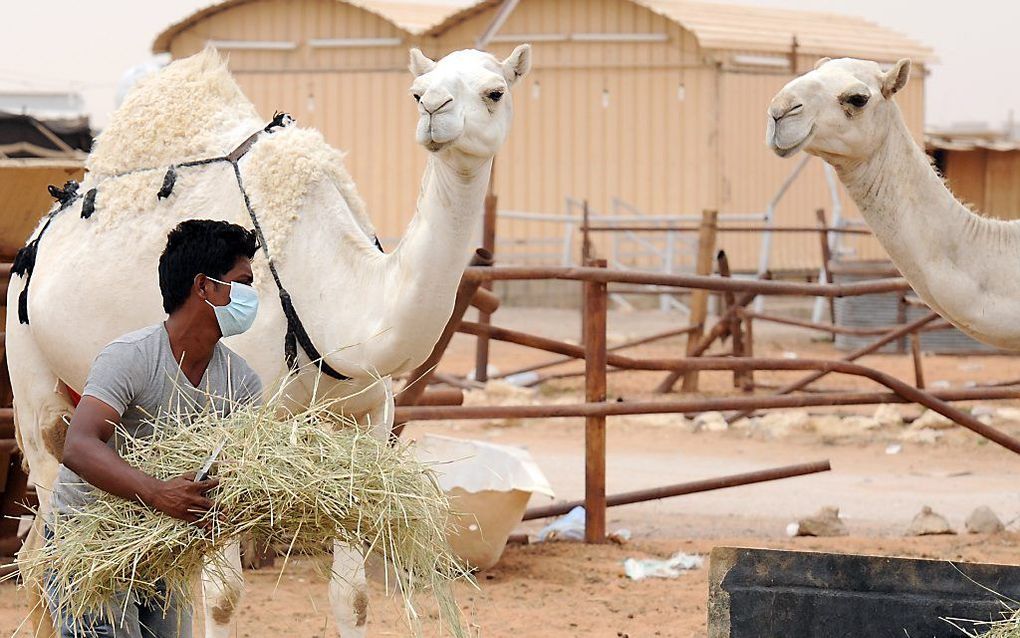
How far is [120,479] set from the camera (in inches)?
119

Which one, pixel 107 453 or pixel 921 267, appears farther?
pixel 921 267

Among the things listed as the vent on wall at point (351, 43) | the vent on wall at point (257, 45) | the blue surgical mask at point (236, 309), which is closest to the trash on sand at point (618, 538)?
the blue surgical mask at point (236, 309)

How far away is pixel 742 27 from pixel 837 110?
18556 millimetres

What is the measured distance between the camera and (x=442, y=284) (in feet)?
13.9

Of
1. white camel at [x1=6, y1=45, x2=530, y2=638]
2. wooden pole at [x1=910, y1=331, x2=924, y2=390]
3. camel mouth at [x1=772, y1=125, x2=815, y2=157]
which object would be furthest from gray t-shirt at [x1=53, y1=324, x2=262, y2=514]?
wooden pole at [x1=910, y1=331, x2=924, y2=390]

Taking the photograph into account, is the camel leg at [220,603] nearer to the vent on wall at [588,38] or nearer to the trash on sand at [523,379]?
the trash on sand at [523,379]

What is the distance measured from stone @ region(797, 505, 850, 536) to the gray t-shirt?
4.36 metres

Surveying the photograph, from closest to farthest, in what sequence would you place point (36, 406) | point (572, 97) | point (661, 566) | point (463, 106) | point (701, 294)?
point (463, 106)
point (36, 406)
point (661, 566)
point (701, 294)
point (572, 97)

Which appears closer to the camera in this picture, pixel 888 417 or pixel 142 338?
pixel 142 338

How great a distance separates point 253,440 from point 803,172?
63.5ft

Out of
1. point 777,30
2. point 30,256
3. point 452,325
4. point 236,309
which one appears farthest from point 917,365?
point 777,30

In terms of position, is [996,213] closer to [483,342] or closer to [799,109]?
[483,342]

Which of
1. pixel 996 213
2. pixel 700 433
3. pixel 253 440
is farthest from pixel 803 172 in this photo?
pixel 253 440

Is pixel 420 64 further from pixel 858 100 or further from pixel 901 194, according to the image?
pixel 901 194
